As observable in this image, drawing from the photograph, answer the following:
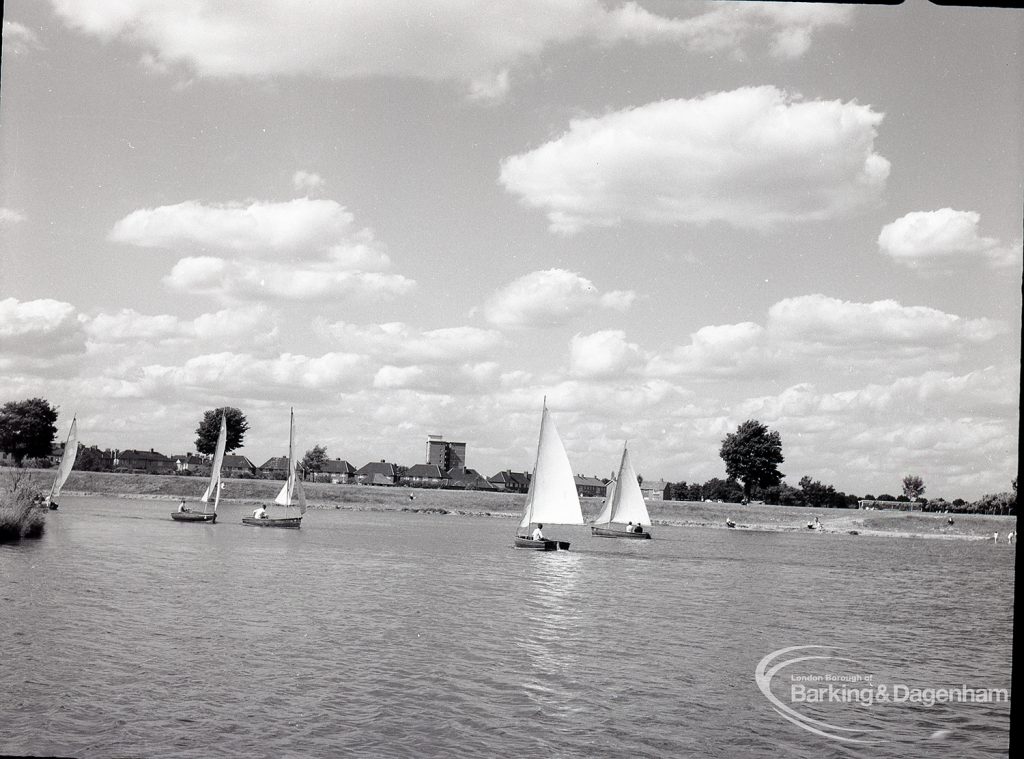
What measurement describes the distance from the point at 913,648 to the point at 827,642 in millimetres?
3104

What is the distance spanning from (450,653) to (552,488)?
3484 cm

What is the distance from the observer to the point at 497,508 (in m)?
116

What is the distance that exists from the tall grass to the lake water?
4.58 feet

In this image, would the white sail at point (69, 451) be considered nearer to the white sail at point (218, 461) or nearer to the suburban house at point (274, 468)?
the white sail at point (218, 461)

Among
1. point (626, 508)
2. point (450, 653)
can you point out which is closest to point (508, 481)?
point (626, 508)

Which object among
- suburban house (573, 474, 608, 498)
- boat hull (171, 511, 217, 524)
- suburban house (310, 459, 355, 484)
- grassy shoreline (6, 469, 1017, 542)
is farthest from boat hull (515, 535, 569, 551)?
suburban house (573, 474, 608, 498)

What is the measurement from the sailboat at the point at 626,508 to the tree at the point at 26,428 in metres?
76.9

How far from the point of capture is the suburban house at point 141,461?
532ft

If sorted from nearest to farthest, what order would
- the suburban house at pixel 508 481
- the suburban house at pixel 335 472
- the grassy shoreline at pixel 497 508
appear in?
the grassy shoreline at pixel 497 508 < the suburban house at pixel 335 472 < the suburban house at pixel 508 481

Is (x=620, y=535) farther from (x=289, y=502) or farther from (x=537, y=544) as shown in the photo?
(x=289, y=502)

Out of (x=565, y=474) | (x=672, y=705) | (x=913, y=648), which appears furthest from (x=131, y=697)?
(x=565, y=474)

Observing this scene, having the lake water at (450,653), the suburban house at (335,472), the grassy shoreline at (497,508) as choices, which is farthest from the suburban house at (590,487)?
the lake water at (450,653)

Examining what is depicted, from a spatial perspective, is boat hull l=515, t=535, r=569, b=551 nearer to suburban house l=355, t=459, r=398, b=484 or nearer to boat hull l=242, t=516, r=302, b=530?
boat hull l=242, t=516, r=302, b=530

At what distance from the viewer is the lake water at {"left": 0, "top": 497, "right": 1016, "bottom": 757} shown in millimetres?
17531
